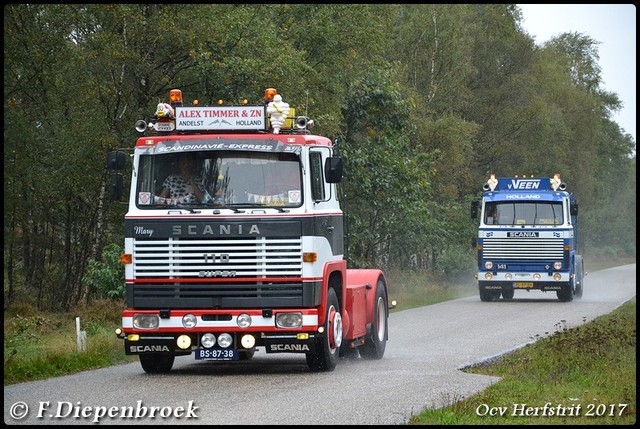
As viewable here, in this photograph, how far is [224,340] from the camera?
1490 cm

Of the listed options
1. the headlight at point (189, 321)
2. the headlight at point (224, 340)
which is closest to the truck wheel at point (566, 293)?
the headlight at point (224, 340)

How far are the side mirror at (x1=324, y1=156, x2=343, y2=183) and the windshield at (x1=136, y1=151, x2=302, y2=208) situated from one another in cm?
49

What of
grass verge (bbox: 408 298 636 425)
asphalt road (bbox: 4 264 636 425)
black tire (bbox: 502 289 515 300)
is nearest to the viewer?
grass verge (bbox: 408 298 636 425)

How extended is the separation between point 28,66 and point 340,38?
28.3 ft

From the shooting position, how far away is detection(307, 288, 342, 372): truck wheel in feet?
49.8

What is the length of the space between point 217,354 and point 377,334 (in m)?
3.82

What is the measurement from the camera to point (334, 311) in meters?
15.7

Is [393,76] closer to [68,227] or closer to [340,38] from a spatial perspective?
[340,38]

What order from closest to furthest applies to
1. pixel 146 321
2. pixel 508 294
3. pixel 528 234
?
1. pixel 146 321
2. pixel 528 234
3. pixel 508 294

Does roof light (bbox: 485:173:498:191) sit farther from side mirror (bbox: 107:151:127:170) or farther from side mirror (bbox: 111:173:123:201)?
side mirror (bbox: 107:151:127:170)

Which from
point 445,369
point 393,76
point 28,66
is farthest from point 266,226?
point 393,76

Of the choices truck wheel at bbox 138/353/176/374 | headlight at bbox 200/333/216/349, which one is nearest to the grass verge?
headlight at bbox 200/333/216/349

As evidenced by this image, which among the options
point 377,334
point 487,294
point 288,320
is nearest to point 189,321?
point 288,320

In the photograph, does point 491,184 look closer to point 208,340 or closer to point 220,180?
point 220,180
